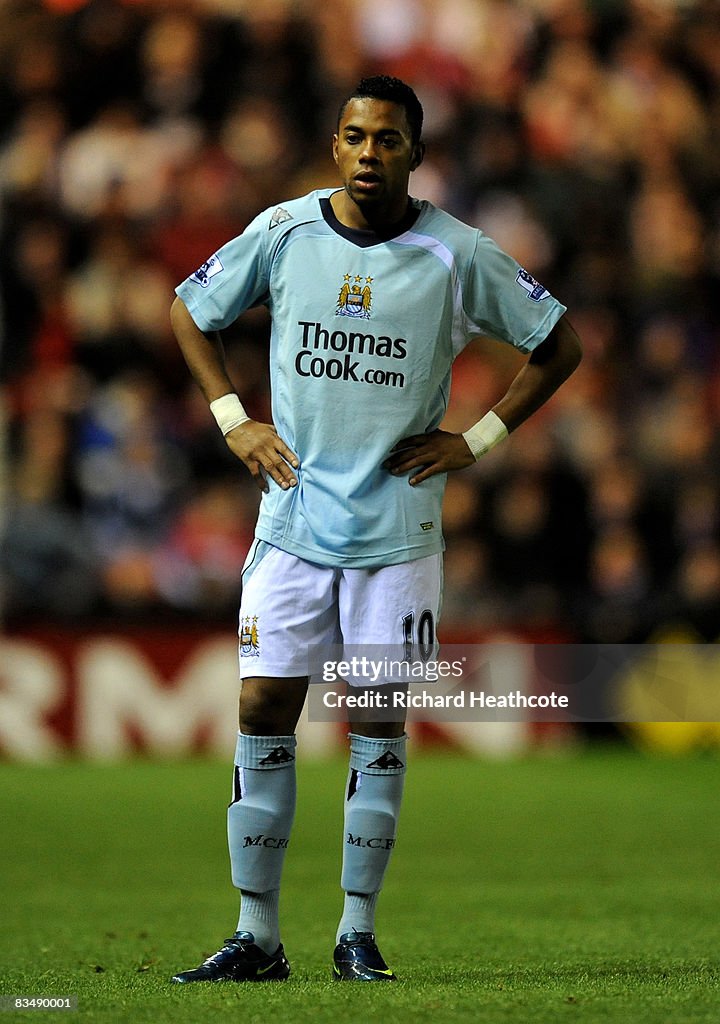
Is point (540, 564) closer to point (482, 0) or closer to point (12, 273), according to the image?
point (12, 273)

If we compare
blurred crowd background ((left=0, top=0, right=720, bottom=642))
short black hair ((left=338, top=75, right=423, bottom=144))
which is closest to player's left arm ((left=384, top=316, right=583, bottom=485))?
short black hair ((left=338, top=75, right=423, bottom=144))

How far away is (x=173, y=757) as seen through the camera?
1114 centimetres

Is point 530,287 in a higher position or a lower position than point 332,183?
lower

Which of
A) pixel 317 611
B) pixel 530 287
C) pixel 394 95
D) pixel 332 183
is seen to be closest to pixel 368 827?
pixel 317 611

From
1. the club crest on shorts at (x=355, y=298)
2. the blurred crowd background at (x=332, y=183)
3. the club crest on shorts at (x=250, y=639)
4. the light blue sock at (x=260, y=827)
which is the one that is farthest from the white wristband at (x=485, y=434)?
the blurred crowd background at (x=332, y=183)

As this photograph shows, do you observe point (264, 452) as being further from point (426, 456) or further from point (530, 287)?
point (530, 287)

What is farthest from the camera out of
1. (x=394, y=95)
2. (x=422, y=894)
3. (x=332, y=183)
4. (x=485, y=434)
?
(x=332, y=183)

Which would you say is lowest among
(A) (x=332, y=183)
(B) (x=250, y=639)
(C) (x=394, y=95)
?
(B) (x=250, y=639)

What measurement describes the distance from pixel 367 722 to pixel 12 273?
8.63 meters

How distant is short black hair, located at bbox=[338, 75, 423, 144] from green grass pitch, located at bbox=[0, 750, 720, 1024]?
7.33ft

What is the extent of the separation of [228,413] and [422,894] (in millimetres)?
2608

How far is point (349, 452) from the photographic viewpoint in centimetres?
460

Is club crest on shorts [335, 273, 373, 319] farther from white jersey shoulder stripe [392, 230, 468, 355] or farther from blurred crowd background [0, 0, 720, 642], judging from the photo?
blurred crowd background [0, 0, 720, 642]

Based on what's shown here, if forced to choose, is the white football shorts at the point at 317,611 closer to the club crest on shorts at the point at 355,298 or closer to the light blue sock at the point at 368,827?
the light blue sock at the point at 368,827
